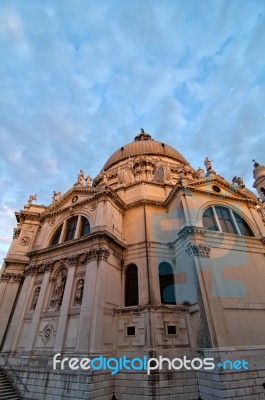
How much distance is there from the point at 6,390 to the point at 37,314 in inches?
153

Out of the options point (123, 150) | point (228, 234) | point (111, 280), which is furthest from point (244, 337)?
point (123, 150)

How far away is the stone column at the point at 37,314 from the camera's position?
13627 mm

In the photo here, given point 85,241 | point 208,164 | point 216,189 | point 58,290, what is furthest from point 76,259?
point 208,164

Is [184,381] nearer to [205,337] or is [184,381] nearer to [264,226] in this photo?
[205,337]

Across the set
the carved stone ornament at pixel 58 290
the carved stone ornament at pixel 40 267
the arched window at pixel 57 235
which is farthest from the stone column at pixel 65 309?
the arched window at pixel 57 235

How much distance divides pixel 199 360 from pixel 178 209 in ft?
30.7

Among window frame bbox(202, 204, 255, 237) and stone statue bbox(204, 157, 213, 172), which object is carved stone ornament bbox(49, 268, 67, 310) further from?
stone statue bbox(204, 157, 213, 172)

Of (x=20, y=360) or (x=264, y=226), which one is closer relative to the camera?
(x=20, y=360)

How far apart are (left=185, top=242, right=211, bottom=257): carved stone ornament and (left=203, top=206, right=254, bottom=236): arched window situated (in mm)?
2275

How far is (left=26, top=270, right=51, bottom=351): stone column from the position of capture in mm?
13627

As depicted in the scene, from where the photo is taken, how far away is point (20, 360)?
1330 cm

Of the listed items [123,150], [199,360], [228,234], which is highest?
[123,150]

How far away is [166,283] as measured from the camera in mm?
14766

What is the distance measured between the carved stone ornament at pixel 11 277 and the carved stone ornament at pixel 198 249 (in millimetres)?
14723
